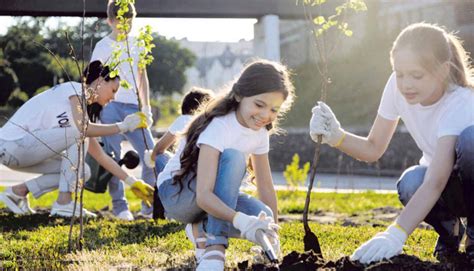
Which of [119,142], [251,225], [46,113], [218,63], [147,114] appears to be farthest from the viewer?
[218,63]

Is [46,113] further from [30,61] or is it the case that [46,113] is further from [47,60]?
[47,60]

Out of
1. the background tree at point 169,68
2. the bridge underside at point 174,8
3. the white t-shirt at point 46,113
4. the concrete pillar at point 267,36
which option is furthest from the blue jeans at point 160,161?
the background tree at point 169,68

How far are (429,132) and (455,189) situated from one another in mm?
284

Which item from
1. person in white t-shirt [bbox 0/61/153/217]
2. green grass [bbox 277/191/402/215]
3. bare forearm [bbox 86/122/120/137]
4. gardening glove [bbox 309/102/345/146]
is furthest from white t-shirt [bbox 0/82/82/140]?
green grass [bbox 277/191/402/215]

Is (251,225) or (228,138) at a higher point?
(228,138)

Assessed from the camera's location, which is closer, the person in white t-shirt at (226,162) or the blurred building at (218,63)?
the person in white t-shirt at (226,162)

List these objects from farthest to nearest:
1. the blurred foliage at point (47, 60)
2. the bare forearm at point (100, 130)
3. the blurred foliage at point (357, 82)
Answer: the blurred foliage at point (47, 60), the blurred foliage at point (357, 82), the bare forearm at point (100, 130)

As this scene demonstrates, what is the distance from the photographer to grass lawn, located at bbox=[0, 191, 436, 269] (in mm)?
3629

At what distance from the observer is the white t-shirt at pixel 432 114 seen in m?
3.39

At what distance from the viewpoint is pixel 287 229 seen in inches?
197

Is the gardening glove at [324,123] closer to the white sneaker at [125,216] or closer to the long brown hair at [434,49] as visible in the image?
the long brown hair at [434,49]

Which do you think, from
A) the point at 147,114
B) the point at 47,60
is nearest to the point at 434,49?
the point at 147,114

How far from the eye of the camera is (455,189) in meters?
3.62

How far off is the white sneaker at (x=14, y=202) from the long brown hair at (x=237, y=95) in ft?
9.43
